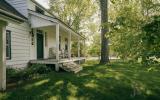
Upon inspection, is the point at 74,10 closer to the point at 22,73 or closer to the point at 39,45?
the point at 39,45

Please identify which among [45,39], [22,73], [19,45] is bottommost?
[22,73]

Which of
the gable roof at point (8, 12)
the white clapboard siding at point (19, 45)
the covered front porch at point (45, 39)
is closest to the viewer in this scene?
the gable roof at point (8, 12)

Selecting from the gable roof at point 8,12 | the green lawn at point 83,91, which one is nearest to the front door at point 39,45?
the gable roof at point 8,12

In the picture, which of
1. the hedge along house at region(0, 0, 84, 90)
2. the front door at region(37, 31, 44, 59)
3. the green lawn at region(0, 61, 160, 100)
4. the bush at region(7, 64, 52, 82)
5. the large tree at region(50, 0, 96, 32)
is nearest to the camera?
the green lawn at region(0, 61, 160, 100)

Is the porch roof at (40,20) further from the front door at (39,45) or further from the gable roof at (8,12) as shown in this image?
the front door at (39,45)

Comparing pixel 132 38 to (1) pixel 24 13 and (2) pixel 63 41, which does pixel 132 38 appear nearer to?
(1) pixel 24 13

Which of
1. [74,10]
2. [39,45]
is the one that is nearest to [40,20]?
[39,45]

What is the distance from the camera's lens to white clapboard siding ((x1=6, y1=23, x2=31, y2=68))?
15328 mm

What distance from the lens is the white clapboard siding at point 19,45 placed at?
50.3ft

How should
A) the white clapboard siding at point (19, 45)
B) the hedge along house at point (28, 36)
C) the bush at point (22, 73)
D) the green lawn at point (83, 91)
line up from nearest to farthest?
the green lawn at point (83, 91) < the bush at point (22, 73) < the hedge along house at point (28, 36) < the white clapboard siding at point (19, 45)

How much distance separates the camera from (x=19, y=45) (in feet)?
53.2

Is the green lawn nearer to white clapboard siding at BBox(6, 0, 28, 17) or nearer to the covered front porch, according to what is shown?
the covered front porch

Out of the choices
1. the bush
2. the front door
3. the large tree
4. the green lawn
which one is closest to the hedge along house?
the front door

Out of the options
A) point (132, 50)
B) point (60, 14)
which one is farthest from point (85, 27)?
point (132, 50)
